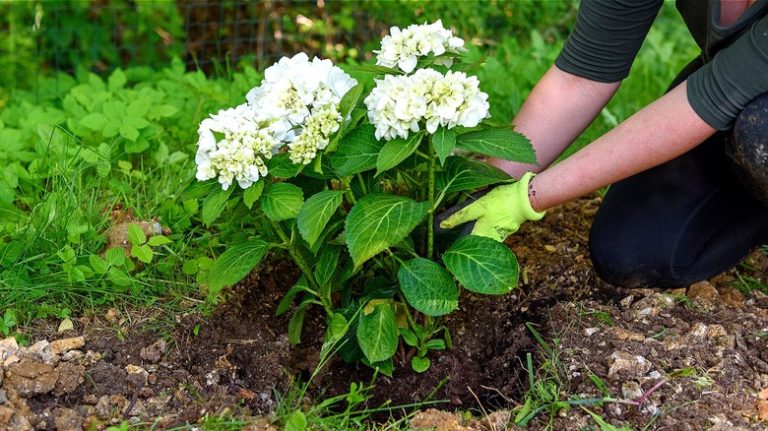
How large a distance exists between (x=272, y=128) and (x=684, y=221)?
1.25 metres

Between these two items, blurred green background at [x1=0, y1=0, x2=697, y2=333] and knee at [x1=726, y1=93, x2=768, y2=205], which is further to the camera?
blurred green background at [x1=0, y1=0, x2=697, y2=333]

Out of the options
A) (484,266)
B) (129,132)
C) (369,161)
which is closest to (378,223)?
(369,161)

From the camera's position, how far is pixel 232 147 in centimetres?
176

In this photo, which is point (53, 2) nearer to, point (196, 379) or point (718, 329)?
point (196, 379)

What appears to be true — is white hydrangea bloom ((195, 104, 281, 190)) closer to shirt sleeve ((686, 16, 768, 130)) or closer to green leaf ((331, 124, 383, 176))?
green leaf ((331, 124, 383, 176))

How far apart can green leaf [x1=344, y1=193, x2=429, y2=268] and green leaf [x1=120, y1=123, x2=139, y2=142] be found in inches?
44.9

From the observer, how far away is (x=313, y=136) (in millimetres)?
1787

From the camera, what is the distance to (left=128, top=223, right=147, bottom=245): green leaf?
227 centimetres

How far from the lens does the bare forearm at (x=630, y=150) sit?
2027mm

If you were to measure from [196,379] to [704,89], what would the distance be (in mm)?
1269

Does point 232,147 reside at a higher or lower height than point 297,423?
higher

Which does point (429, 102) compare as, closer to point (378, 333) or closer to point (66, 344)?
point (378, 333)

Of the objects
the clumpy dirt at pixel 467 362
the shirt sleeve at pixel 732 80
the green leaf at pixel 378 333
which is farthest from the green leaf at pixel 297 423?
the shirt sleeve at pixel 732 80

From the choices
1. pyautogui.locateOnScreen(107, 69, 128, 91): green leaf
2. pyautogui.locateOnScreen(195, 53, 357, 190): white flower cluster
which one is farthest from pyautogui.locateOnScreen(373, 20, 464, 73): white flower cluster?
pyautogui.locateOnScreen(107, 69, 128, 91): green leaf
